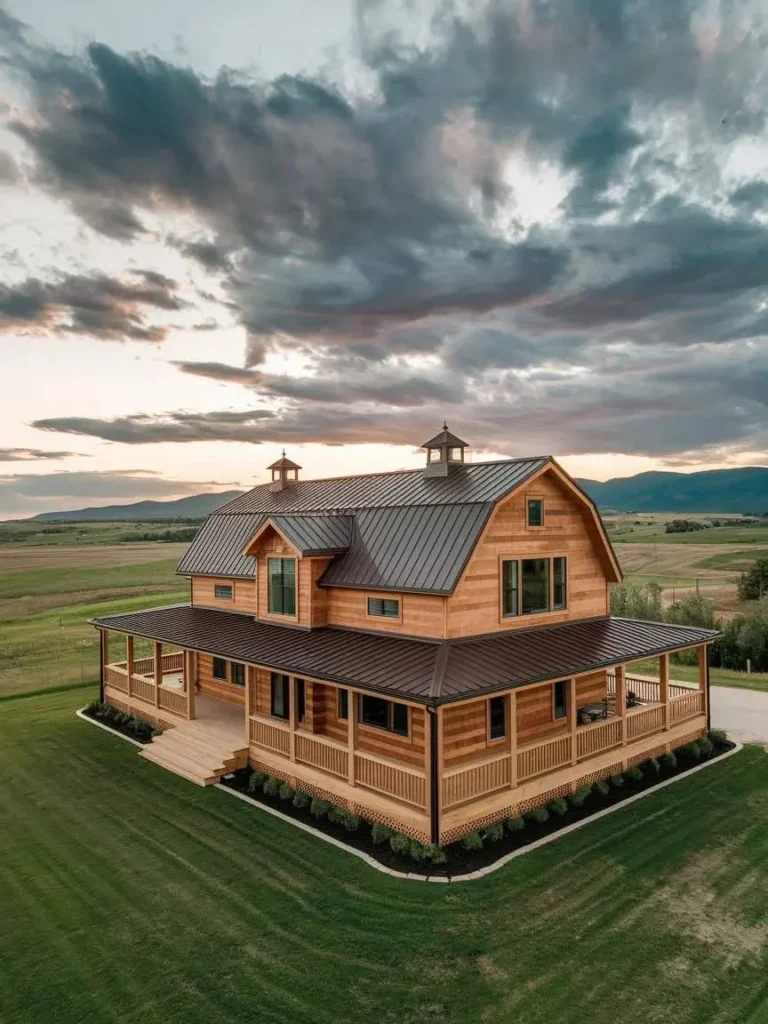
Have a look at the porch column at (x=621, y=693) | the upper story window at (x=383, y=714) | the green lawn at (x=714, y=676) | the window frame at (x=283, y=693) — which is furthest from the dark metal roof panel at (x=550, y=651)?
the green lawn at (x=714, y=676)

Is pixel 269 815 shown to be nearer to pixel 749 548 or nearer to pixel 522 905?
pixel 522 905

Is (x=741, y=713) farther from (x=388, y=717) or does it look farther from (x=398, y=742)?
(x=388, y=717)

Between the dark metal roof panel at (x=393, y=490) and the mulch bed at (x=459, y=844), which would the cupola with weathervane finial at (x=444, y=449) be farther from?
the mulch bed at (x=459, y=844)

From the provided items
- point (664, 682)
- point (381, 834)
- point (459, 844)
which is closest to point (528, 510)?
point (664, 682)

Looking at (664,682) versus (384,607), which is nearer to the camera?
(384,607)

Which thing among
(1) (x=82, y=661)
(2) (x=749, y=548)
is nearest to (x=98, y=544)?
(1) (x=82, y=661)

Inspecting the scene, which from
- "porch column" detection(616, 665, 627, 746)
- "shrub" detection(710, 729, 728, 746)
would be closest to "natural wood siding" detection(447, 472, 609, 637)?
"porch column" detection(616, 665, 627, 746)
